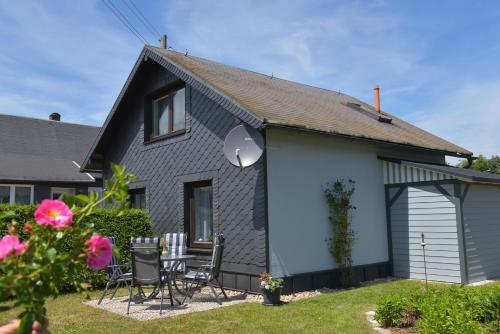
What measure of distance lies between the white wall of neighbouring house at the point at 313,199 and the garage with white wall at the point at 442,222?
0.35 meters

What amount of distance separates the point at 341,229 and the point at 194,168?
3.49 metres

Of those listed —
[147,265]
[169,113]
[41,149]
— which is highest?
[41,149]

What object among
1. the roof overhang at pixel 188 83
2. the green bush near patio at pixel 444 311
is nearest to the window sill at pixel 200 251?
the roof overhang at pixel 188 83

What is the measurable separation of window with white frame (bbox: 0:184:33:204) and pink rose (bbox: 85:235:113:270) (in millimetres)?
17141

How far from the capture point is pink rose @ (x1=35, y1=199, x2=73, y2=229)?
1637 millimetres

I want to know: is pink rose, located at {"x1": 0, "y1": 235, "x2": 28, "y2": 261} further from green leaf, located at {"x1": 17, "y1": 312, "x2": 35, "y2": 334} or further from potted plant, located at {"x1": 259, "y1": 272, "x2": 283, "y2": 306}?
potted plant, located at {"x1": 259, "y1": 272, "x2": 283, "y2": 306}

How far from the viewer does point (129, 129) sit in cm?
1266

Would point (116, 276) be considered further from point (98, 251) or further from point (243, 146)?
point (98, 251)

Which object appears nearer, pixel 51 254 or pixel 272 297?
pixel 51 254

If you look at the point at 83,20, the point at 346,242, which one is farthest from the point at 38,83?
the point at 346,242

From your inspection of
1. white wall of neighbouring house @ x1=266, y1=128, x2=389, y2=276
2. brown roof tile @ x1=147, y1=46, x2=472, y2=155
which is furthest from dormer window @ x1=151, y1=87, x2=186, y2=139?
white wall of neighbouring house @ x1=266, y1=128, x2=389, y2=276

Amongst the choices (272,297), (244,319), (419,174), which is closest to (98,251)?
(244,319)

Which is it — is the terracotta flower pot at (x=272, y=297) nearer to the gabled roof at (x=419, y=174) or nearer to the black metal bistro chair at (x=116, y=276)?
the black metal bistro chair at (x=116, y=276)

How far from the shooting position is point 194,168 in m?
10.1
